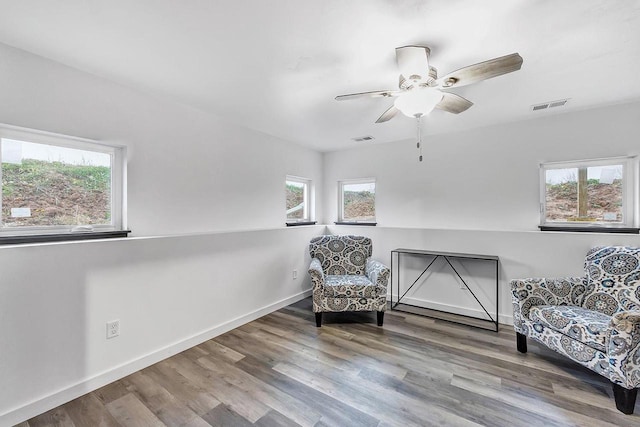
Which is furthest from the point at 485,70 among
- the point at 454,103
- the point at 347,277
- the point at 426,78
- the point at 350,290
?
the point at 347,277

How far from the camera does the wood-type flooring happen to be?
5.61 feet

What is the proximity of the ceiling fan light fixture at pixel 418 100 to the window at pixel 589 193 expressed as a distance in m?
2.15

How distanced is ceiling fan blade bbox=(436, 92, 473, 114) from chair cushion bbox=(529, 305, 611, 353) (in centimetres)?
177

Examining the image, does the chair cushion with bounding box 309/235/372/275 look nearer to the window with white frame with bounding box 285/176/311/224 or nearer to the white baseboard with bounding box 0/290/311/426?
the window with white frame with bounding box 285/176/311/224

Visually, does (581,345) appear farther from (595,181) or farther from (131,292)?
(131,292)

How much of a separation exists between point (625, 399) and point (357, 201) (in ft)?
11.0

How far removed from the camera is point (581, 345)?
76.8 inches

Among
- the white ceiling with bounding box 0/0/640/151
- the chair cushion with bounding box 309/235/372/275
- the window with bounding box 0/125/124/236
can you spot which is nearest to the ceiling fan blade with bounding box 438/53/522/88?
the white ceiling with bounding box 0/0/640/151

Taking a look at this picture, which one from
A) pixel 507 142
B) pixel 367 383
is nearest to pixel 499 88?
pixel 507 142

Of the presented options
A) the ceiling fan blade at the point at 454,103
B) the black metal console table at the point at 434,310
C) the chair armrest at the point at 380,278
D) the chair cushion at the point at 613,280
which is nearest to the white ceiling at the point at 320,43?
the ceiling fan blade at the point at 454,103

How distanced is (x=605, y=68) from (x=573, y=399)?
233 centimetres

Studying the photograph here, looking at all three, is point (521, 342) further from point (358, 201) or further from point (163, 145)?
point (163, 145)

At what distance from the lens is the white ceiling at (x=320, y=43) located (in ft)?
4.65

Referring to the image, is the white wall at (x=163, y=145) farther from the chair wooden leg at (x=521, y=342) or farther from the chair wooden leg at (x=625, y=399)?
the chair wooden leg at (x=625, y=399)
